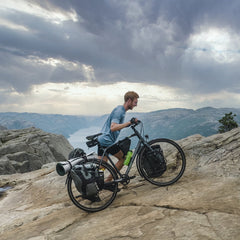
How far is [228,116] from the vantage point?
73312mm

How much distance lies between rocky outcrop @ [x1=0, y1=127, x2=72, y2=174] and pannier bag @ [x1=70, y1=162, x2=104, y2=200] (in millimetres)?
17516

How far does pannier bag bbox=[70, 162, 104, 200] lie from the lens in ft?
18.3

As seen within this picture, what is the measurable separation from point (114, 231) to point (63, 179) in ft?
22.2

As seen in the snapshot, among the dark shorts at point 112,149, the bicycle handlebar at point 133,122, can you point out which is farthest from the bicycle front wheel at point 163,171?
the bicycle handlebar at point 133,122

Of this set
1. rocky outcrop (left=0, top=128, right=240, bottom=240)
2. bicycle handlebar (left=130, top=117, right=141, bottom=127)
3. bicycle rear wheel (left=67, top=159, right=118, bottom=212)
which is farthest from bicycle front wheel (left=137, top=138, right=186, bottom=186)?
bicycle rear wheel (left=67, top=159, right=118, bottom=212)

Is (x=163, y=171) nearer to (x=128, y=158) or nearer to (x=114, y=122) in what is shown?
(x=128, y=158)

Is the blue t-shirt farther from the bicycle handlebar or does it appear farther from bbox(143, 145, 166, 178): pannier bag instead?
bbox(143, 145, 166, 178): pannier bag

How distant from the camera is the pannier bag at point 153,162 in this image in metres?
6.62

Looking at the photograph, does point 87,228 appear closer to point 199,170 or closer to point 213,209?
point 213,209

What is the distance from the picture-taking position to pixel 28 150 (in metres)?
27.9

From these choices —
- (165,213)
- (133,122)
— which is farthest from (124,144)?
(165,213)

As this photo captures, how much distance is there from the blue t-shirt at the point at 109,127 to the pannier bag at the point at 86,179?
2.98ft

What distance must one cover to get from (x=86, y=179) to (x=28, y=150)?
25.2m

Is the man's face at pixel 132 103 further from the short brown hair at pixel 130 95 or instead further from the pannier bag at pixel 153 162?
the pannier bag at pixel 153 162
